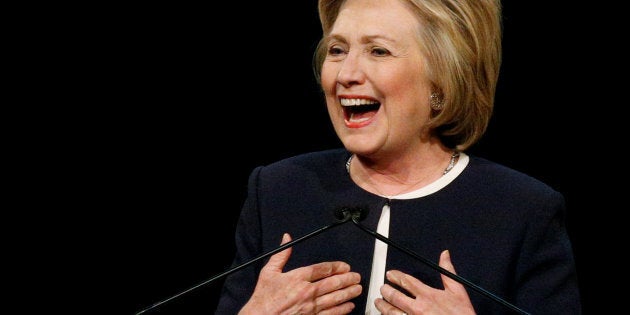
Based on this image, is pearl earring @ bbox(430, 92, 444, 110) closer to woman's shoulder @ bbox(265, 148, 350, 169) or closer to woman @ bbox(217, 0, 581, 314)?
woman @ bbox(217, 0, 581, 314)

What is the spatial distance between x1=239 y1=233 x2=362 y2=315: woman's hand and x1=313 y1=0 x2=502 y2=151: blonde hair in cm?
39

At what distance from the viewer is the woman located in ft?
5.20

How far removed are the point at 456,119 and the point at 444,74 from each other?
0.13 metres

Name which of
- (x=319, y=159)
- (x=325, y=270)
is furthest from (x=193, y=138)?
(x=325, y=270)

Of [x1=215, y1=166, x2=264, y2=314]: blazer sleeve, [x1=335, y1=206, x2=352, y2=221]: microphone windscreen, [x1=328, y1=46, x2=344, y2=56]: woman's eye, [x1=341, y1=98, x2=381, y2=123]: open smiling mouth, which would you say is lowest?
[x1=215, y1=166, x2=264, y2=314]: blazer sleeve

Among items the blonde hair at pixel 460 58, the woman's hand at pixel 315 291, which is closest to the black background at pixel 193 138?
the blonde hair at pixel 460 58

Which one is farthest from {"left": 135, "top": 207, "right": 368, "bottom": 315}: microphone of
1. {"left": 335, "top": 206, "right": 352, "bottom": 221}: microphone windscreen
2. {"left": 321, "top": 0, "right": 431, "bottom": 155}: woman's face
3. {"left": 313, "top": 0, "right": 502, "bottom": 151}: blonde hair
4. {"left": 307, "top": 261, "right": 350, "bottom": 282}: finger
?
{"left": 313, "top": 0, "right": 502, "bottom": 151}: blonde hair

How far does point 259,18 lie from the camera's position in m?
2.20

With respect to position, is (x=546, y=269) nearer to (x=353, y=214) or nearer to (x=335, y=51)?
(x=353, y=214)

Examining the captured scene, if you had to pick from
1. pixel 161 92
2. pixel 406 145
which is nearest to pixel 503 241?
pixel 406 145

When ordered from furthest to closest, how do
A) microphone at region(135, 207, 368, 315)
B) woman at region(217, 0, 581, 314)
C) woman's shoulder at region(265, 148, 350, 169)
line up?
woman's shoulder at region(265, 148, 350, 169) < woman at region(217, 0, 581, 314) < microphone at region(135, 207, 368, 315)

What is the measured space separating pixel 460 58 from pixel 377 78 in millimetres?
183

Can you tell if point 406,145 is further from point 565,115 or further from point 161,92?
point 161,92

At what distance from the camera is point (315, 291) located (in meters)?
1.51
